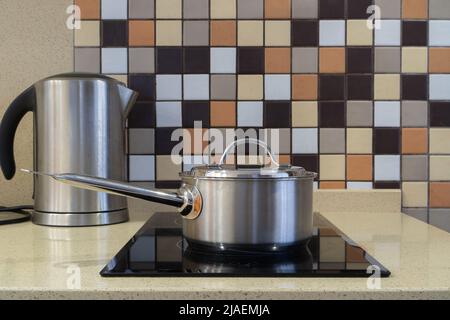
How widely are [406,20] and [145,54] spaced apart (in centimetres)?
65

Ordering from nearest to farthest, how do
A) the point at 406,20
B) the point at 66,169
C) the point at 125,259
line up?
the point at 125,259
the point at 66,169
the point at 406,20

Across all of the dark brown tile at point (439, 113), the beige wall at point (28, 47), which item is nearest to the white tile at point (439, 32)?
the dark brown tile at point (439, 113)

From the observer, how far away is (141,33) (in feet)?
3.84

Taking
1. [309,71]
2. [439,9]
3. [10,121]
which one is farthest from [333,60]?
[10,121]

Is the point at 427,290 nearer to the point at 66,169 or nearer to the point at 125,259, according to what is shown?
the point at 125,259

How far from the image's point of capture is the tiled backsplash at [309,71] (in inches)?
46.1

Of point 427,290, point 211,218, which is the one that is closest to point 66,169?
point 211,218

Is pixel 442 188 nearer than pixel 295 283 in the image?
No

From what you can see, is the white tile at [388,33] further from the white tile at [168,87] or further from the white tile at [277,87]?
the white tile at [168,87]

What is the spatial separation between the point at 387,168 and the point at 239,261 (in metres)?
0.64

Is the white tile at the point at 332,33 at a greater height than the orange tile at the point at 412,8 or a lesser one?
lesser

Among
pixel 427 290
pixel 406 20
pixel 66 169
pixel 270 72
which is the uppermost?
pixel 406 20

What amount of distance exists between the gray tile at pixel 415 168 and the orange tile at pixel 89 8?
Result: 836 millimetres

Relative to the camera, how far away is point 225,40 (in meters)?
1.17
